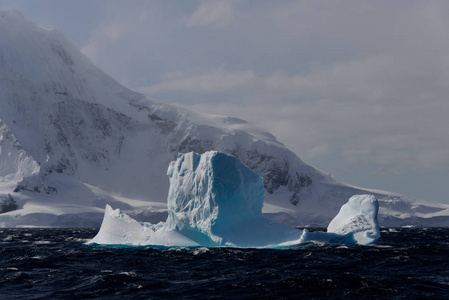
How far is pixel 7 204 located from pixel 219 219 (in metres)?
97.6

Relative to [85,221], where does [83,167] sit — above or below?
above

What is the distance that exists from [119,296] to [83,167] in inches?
5941

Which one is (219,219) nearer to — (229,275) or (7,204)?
(229,275)

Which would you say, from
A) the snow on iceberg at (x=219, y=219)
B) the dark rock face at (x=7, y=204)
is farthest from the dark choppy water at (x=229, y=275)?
the dark rock face at (x=7, y=204)

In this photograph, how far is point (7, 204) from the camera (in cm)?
11875

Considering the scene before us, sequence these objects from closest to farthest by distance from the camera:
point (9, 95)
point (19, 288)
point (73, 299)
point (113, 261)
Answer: point (73, 299), point (19, 288), point (113, 261), point (9, 95)

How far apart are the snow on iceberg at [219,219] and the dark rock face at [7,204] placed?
87.6m

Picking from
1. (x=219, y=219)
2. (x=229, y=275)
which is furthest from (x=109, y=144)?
(x=229, y=275)

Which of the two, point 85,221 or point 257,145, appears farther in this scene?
point 257,145

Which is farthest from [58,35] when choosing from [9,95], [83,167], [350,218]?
[350,218]

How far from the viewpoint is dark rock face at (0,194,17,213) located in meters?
118

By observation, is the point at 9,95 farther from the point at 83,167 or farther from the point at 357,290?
the point at 357,290

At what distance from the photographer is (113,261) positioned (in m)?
26.7

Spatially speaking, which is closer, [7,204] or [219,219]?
[219,219]
